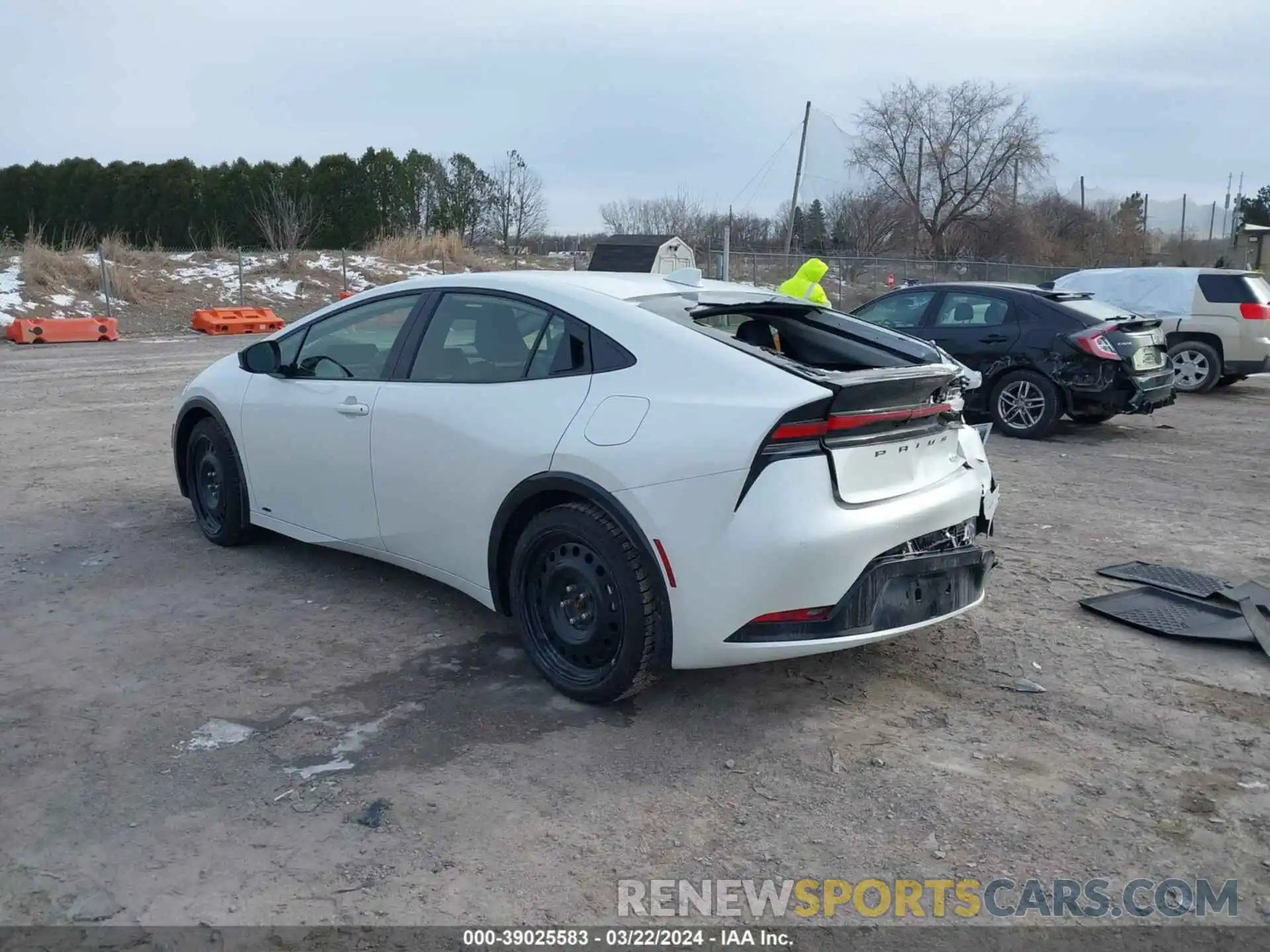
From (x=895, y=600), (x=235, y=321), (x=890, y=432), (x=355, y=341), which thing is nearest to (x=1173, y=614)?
(x=895, y=600)

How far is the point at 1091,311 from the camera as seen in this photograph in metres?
10.4

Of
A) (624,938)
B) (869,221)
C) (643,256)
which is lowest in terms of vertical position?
(624,938)

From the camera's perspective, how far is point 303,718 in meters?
3.89

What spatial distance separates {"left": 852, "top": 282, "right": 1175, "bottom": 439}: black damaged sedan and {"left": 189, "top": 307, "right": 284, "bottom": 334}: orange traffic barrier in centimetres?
1712

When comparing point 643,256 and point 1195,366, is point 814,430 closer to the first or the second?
point 1195,366

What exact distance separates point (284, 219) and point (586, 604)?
105 ft

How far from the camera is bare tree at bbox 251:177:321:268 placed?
106ft

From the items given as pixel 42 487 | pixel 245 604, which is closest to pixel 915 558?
pixel 245 604

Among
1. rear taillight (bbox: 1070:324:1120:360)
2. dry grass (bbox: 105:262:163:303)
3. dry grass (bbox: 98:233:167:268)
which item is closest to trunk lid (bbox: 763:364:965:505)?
rear taillight (bbox: 1070:324:1120:360)

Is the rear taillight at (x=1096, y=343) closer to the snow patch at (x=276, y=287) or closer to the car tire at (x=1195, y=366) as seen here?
the car tire at (x=1195, y=366)

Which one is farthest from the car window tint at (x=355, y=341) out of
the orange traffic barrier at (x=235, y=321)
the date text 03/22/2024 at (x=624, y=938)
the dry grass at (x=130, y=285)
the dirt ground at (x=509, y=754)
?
the dry grass at (x=130, y=285)

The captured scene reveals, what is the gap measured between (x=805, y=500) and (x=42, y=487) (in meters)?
6.18

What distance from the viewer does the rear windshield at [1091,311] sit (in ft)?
33.4

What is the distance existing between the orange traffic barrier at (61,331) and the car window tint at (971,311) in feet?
56.5
